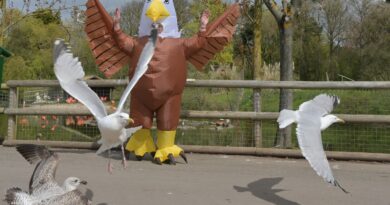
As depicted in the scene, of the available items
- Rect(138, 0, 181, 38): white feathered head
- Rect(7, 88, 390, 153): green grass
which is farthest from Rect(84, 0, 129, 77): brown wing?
Rect(7, 88, 390, 153): green grass

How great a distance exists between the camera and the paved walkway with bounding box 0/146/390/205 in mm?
4941

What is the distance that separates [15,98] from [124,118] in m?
4.10

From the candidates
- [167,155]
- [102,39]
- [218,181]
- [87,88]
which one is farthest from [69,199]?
[102,39]

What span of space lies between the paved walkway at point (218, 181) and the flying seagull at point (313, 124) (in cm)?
71

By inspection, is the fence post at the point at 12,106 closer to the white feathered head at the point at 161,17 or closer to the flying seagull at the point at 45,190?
the white feathered head at the point at 161,17

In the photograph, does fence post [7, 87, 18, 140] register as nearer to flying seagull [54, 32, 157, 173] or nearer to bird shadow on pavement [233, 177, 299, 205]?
flying seagull [54, 32, 157, 173]

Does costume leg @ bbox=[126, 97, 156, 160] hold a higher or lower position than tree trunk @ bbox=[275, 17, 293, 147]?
lower

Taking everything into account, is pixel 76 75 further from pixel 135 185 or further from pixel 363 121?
pixel 363 121

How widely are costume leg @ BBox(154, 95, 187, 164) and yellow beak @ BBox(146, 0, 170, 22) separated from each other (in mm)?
969

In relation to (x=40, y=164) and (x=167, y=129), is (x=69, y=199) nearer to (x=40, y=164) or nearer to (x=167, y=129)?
(x=40, y=164)

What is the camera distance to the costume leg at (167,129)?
6.48 m

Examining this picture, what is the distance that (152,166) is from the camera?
6434mm

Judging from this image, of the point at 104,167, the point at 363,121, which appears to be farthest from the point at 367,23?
the point at 104,167

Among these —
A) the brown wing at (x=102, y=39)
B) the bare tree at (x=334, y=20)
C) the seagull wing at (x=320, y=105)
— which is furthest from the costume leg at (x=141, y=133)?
the bare tree at (x=334, y=20)
